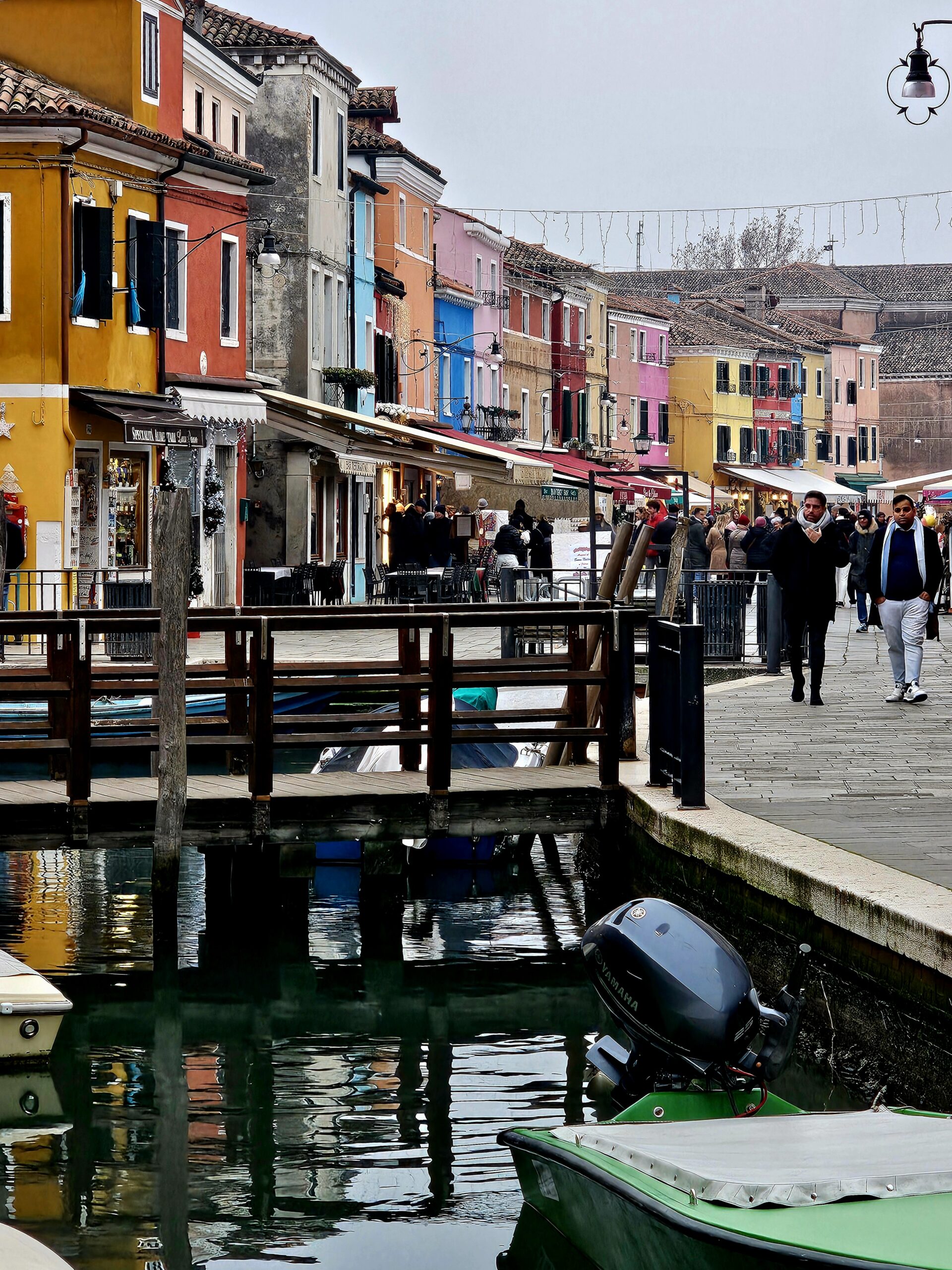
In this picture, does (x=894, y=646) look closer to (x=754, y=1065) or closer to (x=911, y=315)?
(x=754, y=1065)

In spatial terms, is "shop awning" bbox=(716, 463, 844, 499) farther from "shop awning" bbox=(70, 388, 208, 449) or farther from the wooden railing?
the wooden railing

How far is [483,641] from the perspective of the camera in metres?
26.2

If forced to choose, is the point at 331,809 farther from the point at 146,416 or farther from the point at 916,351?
the point at 916,351

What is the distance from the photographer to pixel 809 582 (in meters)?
17.1

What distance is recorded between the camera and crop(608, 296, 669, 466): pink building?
74250 mm

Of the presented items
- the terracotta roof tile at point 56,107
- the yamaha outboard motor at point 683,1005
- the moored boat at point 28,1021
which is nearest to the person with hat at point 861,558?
the terracotta roof tile at point 56,107

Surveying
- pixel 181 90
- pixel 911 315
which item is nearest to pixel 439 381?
pixel 181 90

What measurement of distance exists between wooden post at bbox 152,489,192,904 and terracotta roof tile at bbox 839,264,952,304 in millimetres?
97929

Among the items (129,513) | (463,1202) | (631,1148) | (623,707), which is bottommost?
(463,1202)

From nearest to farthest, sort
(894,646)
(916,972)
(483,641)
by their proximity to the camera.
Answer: (916,972)
(894,646)
(483,641)

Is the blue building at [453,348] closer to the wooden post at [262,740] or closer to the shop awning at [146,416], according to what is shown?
the shop awning at [146,416]

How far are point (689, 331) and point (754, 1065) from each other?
75.6 meters

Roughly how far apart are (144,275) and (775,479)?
54.5 metres

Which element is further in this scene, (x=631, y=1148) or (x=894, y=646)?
(x=894, y=646)
